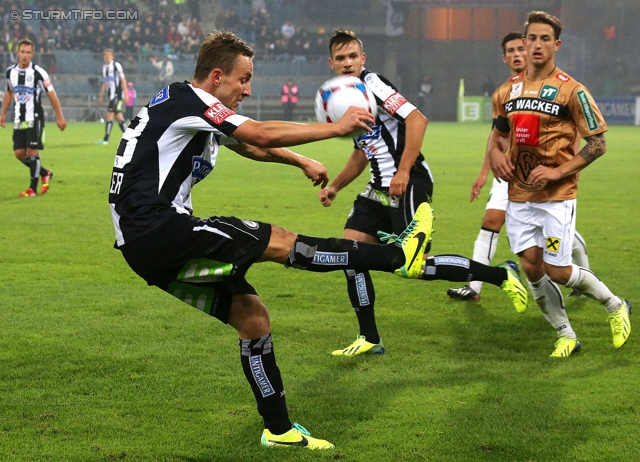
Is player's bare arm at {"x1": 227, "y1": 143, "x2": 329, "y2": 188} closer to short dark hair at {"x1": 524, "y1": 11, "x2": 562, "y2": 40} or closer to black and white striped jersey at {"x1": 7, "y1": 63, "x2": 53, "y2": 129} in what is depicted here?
short dark hair at {"x1": 524, "y1": 11, "x2": 562, "y2": 40}

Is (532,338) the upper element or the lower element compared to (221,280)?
lower

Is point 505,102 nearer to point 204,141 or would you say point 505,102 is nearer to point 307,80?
point 204,141

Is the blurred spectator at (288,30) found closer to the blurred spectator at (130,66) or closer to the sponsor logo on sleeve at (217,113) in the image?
the blurred spectator at (130,66)

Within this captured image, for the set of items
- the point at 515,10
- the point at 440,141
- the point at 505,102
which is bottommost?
the point at 440,141

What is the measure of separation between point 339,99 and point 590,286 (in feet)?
8.63

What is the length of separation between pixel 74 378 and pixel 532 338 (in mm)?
3391

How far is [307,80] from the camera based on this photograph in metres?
45.9

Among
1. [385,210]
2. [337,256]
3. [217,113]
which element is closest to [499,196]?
[385,210]

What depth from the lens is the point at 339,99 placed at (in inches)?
191

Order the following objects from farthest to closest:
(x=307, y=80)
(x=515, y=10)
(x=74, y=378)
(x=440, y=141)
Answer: (x=515, y=10), (x=307, y=80), (x=440, y=141), (x=74, y=378)

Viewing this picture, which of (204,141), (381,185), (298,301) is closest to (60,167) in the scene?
(298,301)

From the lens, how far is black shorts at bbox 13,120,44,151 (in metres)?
14.6

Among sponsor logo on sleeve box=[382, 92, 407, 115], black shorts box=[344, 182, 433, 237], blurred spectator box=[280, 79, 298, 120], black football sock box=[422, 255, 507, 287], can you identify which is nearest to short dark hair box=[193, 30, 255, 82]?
black football sock box=[422, 255, 507, 287]

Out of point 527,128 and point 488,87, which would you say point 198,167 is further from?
point 488,87
